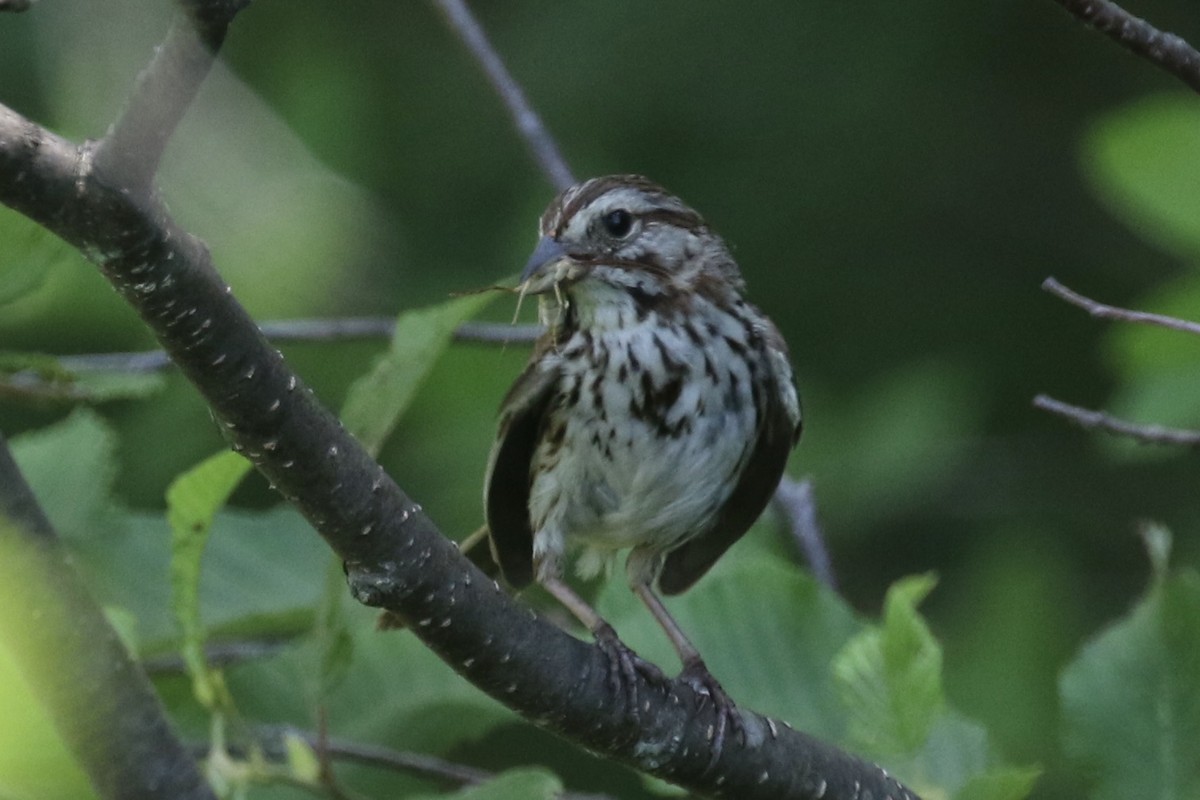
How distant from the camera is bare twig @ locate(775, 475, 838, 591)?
12.5ft

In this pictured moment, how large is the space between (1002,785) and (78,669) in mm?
1329

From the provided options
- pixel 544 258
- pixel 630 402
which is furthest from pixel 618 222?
pixel 630 402

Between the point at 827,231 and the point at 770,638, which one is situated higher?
the point at 770,638

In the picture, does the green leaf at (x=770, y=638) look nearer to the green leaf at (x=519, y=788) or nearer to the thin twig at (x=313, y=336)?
the green leaf at (x=519, y=788)

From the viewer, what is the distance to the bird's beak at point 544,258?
3482 mm

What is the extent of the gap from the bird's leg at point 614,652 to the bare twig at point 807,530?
0.53m

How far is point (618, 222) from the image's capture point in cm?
374

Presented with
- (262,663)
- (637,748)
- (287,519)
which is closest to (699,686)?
(637,748)

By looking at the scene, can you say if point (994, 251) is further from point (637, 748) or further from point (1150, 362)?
point (637, 748)

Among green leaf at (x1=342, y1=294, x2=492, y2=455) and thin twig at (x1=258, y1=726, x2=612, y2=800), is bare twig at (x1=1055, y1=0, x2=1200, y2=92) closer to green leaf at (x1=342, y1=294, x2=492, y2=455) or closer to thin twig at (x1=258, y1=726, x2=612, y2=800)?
green leaf at (x1=342, y1=294, x2=492, y2=455)

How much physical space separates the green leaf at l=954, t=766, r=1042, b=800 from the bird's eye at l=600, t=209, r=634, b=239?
4.72 ft

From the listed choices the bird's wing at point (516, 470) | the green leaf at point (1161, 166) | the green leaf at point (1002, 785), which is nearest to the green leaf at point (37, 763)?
the bird's wing at point (516, 470)

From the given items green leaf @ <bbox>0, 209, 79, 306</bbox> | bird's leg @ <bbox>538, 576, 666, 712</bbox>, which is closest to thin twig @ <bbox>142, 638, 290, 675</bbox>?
bird's leg @ <bbox>538, 576, 666, 712</bbox>

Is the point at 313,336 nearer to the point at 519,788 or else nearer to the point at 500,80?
the point at 500,80
